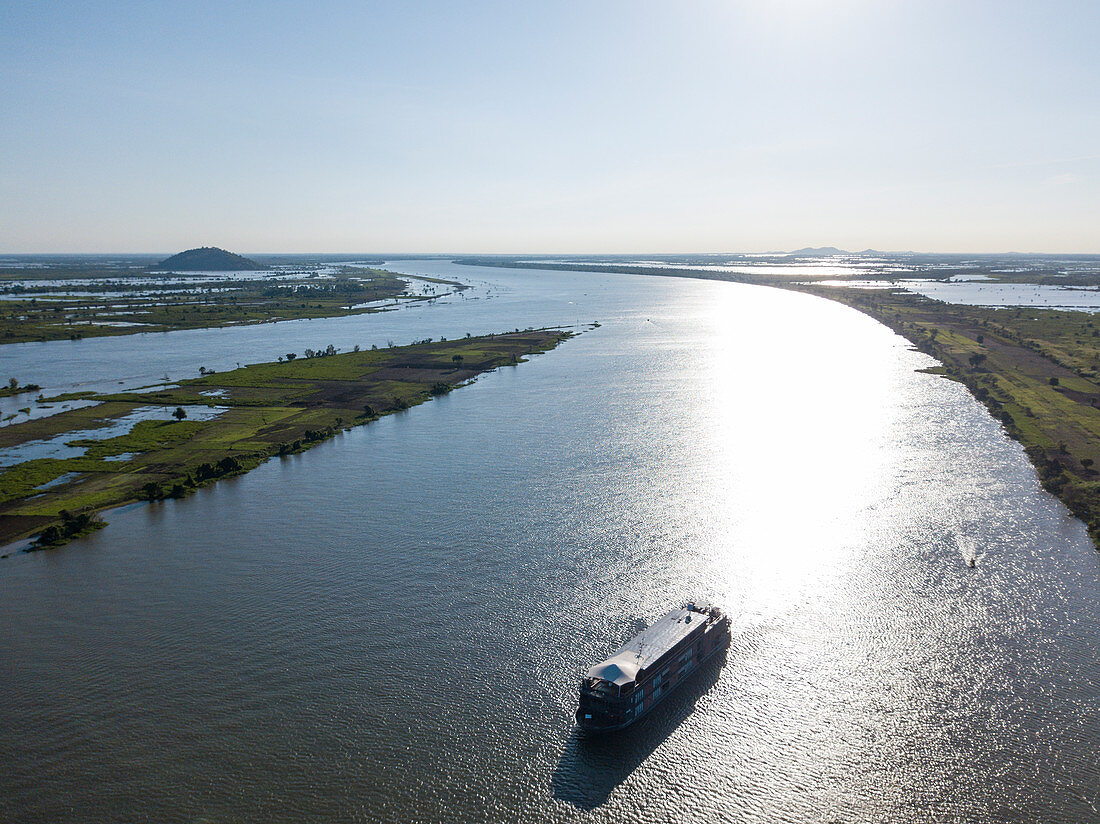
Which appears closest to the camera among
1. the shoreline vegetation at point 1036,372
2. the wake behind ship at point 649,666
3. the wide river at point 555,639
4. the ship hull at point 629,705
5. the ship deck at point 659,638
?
the wide river at point 555,639

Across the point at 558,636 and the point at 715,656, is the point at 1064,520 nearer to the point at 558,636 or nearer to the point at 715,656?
the point at 715,656

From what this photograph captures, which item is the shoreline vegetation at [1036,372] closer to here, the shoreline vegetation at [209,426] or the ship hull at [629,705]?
the ship hull at [629,705]

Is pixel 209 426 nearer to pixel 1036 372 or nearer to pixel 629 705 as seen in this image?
pixel 629 705

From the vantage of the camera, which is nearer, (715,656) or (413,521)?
(715,656)

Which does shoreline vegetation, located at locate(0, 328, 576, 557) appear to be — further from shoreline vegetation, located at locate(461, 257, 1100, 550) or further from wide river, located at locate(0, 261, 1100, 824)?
shoreline vegetation, located at locate(461, 257, 1100, 550)

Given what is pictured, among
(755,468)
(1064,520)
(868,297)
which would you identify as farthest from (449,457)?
(868,297)

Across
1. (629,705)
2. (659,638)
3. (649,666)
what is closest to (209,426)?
(659,638)

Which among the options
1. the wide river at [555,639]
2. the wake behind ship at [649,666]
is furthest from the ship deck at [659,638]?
the wide river at [555,639]

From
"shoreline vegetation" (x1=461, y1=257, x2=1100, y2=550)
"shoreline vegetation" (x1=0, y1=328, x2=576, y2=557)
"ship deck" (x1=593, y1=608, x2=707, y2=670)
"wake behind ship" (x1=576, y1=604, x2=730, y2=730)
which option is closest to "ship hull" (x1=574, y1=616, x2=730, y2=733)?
"wake behind ship" (x1=576, y1=604, x2=730, y2=730)
